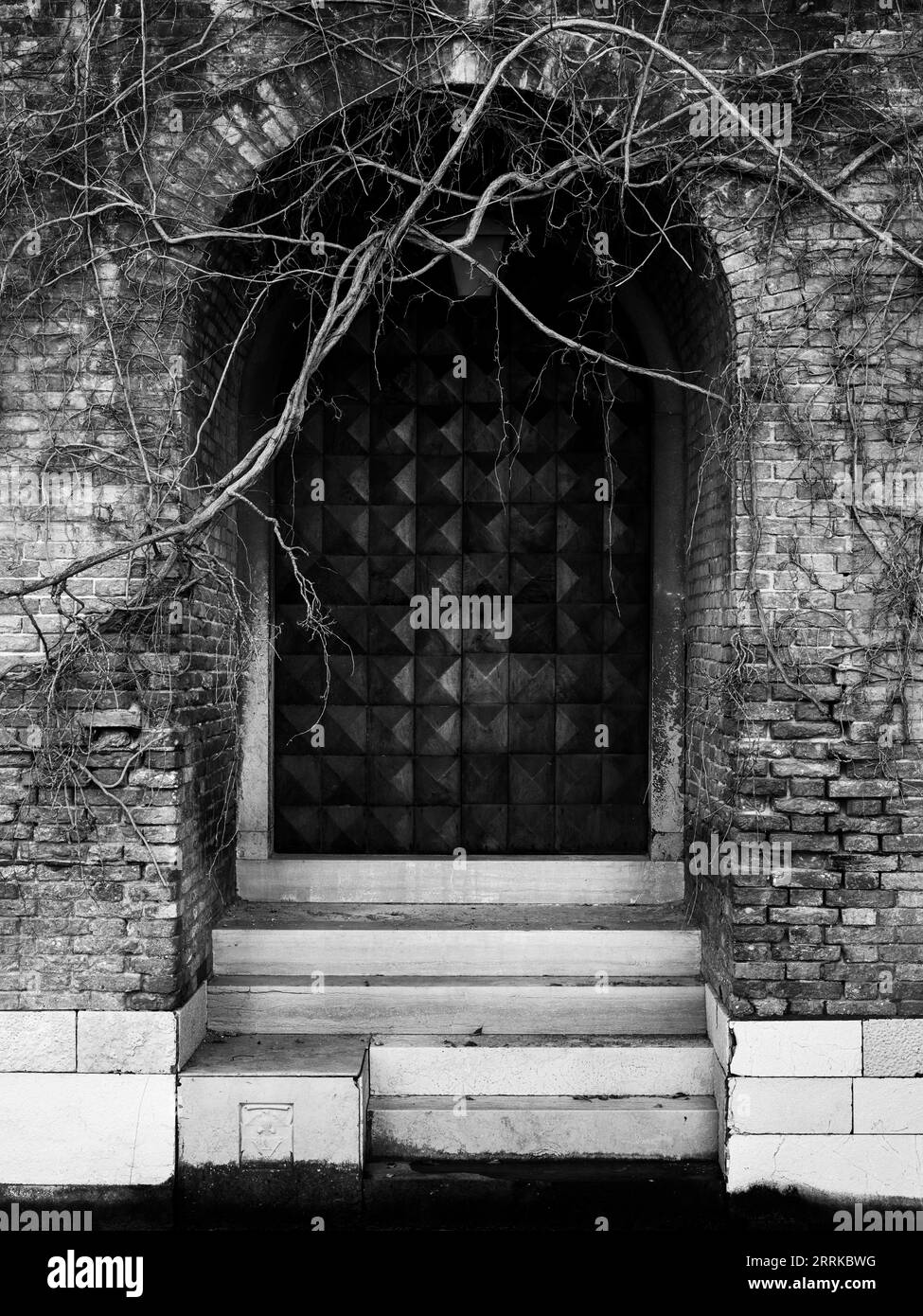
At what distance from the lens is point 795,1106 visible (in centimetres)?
400

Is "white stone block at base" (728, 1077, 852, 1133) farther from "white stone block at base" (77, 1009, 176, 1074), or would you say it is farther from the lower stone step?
"white stone block at base" (77, 1009, 176, 1074)

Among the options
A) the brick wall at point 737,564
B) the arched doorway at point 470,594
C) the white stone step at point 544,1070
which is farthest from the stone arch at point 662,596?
the white stone step at point 544,1070

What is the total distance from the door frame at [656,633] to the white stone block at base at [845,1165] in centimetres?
147

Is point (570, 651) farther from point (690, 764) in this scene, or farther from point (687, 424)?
point (687, 424)

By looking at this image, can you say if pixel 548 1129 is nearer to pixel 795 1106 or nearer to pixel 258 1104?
pixel 795 1106

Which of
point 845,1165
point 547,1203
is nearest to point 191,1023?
Answer: point 547,1203

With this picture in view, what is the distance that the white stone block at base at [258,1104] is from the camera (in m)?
4.02

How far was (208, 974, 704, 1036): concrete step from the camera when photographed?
4512 millimetres

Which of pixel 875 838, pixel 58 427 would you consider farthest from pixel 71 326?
pixel 875 838

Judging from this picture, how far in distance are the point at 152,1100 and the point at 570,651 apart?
2.83m

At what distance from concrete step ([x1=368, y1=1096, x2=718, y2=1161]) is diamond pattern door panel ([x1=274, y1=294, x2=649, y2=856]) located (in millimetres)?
1311

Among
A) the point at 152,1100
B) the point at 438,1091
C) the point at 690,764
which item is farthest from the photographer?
the point at 690,764

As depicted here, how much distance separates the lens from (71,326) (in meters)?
4.06

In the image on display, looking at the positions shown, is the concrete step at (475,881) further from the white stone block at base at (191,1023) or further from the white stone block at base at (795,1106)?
the white stone block at base at (795,1106)
